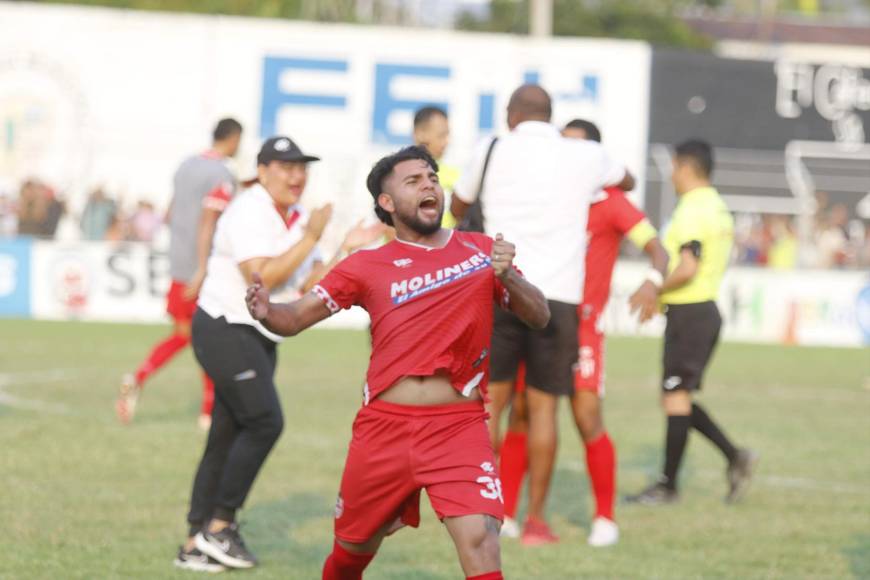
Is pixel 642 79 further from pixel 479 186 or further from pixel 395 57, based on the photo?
pixel 479 186

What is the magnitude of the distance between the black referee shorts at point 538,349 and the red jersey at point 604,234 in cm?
58

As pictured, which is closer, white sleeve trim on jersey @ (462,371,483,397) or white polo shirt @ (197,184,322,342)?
white sleeve trim on jersey @ (462,371,483,397)

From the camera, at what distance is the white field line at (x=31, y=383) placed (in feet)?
44.8

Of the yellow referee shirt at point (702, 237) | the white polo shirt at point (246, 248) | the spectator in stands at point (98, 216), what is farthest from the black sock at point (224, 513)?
the spectator in stands at point (98, 216)

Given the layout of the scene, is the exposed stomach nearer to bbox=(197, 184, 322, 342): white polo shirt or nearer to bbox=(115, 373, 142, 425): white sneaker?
bbox=(197, 184, 322, 342): white polo shirt

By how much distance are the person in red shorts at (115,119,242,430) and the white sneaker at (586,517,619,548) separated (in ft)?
15.2

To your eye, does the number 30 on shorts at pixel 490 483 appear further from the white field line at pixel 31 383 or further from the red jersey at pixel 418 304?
the white field line at pixel 31 383

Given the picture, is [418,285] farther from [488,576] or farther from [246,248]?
[246,248]

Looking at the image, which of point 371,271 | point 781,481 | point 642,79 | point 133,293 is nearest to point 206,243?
point 781,481

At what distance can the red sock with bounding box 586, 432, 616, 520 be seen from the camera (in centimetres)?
882

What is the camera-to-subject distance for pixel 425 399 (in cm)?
581

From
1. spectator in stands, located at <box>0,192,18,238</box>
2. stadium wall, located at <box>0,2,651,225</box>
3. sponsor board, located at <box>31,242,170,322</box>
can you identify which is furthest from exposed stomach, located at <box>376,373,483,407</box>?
stadium wall, located at <box>0,2,651,225</box>

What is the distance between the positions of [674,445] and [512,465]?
65.6 inches

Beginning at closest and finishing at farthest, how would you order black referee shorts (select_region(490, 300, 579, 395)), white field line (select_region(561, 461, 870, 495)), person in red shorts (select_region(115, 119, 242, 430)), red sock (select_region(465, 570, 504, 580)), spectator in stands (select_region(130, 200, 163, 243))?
red sock (select_region(465, 570, 504, 580)) < black referee shorts (select_region(490, 300, 579, 395)) < white field line (select_region(561, 461, 870, 495)) < person in red shorts (select_region(115, 119, 242, 430)) < spectator in stands (select_region(130, 200, 163, 243))
